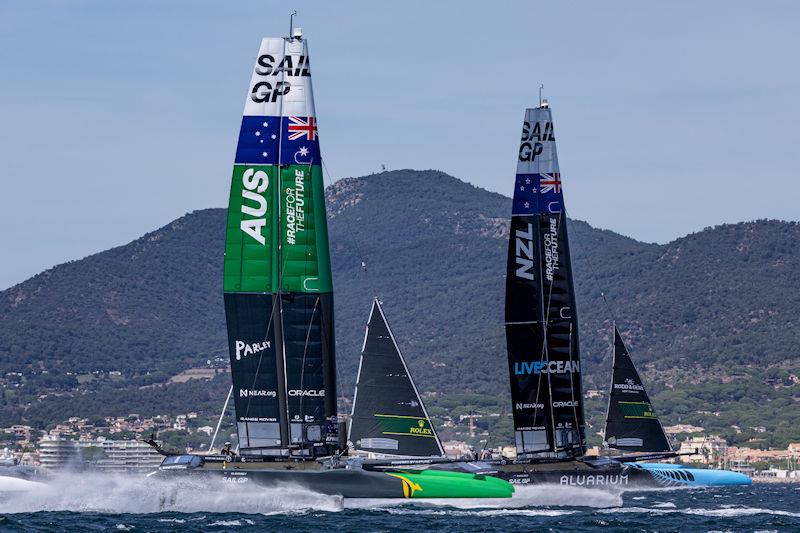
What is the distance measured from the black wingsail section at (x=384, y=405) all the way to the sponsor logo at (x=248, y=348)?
398 cm

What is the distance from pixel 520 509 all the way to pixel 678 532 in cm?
980

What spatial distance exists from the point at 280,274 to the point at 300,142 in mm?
4349

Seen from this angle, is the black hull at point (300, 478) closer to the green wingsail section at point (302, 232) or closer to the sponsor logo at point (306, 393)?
the sponsor logo at point (306, 393)

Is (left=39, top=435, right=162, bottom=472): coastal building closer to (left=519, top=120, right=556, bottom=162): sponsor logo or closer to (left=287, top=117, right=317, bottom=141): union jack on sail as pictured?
(left=519, top=120, right=556, bottom=162): sponsor logo

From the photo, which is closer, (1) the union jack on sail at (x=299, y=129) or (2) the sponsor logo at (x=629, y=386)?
(1) the union jack on sail at (x=299, y=129)

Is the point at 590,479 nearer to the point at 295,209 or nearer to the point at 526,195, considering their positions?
the point at 526,195

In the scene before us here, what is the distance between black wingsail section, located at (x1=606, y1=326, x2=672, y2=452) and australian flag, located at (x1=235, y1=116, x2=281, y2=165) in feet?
68.5

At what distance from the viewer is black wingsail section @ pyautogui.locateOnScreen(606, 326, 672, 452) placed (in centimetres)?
6969

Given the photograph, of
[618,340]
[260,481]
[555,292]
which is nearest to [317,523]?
[260,481]

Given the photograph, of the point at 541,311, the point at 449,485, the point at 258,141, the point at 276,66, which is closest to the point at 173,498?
the point at 449,485

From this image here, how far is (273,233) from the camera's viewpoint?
54.6 metres

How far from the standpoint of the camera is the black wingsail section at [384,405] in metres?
57.6

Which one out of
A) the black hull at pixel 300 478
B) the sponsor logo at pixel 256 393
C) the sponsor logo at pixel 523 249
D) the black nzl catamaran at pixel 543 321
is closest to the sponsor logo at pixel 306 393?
the sponsor logo at pixel 256 393

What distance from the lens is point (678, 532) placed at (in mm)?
49594
